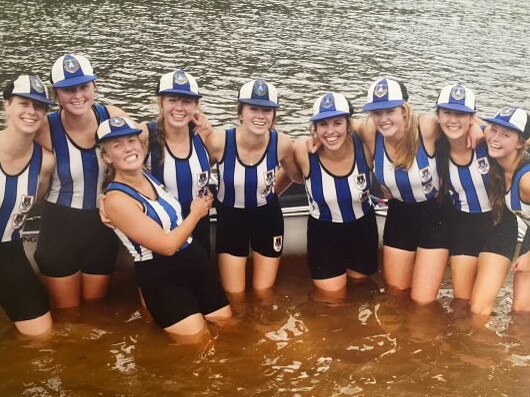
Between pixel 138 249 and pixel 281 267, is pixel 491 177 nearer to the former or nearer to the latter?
pixel 281 267

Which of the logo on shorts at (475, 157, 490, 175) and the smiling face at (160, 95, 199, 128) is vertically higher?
the smiling face at (160, 95, 199, 128)

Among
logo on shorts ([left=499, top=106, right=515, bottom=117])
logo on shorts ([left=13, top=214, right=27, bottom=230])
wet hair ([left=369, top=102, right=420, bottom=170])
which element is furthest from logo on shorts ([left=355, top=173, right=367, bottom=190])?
logo on shorts ([left=13, top=214, right=27, bottom=230])

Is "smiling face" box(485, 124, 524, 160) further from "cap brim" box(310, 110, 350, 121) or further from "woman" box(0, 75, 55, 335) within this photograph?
"woman" box(0, 75, 55, 335)

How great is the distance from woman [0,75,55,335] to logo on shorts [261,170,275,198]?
2.02 meters

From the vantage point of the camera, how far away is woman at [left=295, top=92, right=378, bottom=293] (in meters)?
5.93

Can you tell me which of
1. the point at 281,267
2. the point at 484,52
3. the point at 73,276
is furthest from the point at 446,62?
the point at 73,276

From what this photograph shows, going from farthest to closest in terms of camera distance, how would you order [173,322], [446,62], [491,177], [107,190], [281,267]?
[446,62] → [281,267] → [491,177] → [173,322] → [107,190]

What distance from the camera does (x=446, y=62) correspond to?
71.2 feet

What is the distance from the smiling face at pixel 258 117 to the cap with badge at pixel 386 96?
91cm

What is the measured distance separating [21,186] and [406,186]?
3.56m

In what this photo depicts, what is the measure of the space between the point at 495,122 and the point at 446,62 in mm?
17087

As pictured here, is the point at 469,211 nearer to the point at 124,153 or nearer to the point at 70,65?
the point at 124,153

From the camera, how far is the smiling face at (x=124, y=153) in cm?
510

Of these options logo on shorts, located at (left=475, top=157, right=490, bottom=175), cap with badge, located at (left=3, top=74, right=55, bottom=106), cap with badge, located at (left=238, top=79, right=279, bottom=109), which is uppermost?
cap with badge, located at (left=3, top=74, right=55, bottom=106)
